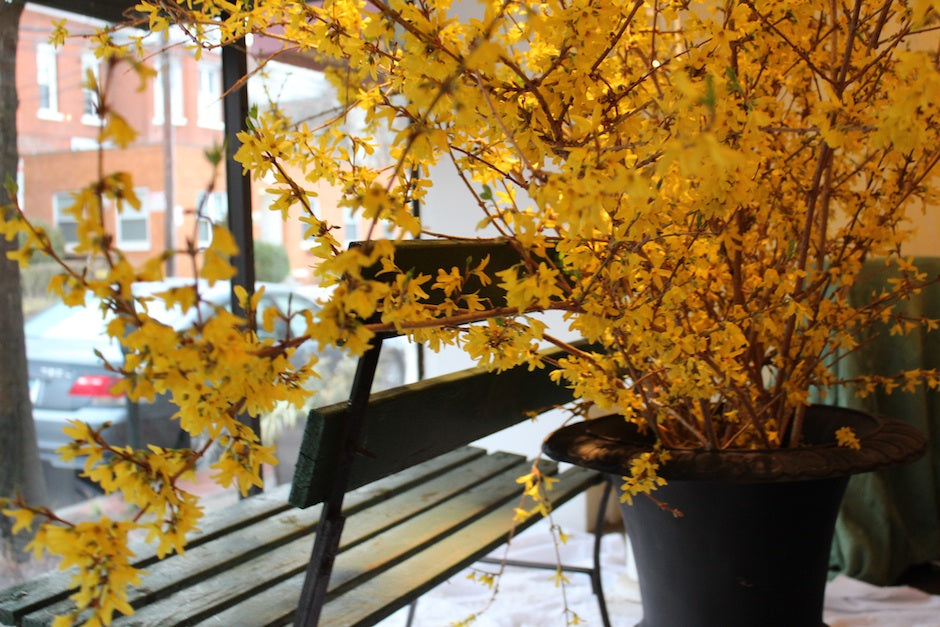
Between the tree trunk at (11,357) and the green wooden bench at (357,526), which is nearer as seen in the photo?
the green wooden bench at (357,526)

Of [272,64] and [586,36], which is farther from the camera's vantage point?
[272,64]

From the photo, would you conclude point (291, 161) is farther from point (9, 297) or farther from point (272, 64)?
point (272, 64)

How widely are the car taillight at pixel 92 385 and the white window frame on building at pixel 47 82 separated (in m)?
0.58

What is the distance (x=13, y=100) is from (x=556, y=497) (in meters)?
1.34

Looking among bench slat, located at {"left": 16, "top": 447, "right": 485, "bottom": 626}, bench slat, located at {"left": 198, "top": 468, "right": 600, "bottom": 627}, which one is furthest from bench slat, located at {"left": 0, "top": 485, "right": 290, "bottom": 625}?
bench slat, located at {"left": 198, "top": 468, "right": 600, "bottom": 627}

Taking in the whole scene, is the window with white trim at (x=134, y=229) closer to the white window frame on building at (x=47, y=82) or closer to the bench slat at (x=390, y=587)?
the white window frame on building at (x=47, y=82)

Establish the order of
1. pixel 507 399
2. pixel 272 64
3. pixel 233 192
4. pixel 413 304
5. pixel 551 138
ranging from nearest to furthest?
pixel 413 304 < pixel 551 138 < pixel 507 399 < pixel 233 192 < pixel 272 64

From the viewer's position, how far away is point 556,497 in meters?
1.72

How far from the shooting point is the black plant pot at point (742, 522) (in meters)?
1.28

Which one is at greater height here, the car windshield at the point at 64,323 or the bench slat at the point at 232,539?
the car windshield at the point at 64,323

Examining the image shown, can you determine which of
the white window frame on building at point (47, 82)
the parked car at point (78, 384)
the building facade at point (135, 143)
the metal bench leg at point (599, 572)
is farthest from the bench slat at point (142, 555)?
the white window frame on building at point (47, 82)

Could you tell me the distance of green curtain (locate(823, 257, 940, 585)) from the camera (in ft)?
7.59

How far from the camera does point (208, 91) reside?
2289 millimetres

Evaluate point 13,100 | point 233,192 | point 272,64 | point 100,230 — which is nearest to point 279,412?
point 233,192
